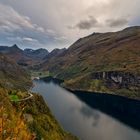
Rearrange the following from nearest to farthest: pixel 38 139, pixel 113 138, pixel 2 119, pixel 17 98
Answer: pixel 2 119
pixel 38 139
pixel 17 98
pixel 113 138

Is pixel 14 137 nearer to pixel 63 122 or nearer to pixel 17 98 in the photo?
pixel 17 98

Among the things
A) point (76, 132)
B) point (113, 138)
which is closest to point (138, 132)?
point (113, 138)

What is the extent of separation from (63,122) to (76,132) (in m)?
25.6

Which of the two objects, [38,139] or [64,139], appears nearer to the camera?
[38,139]

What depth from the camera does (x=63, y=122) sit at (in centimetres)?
18862

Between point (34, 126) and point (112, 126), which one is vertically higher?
point (34, 126)

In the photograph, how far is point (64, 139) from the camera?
346 feet

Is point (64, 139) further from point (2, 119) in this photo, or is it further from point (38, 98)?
point (2, 119)

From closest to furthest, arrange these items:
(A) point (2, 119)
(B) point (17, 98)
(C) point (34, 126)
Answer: (A) point (2, 119)
(C) point (34, 126)
(B) point (17, 98)

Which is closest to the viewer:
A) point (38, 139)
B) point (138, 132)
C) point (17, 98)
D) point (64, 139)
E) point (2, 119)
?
point (2, 119)

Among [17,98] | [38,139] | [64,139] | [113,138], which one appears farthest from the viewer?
[113,138]

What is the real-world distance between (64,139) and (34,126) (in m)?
28.2

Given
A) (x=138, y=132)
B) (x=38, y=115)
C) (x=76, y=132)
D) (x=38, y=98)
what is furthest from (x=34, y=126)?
(x=138, y=132)

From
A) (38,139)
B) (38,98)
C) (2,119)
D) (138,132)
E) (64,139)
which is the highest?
(2,119)
